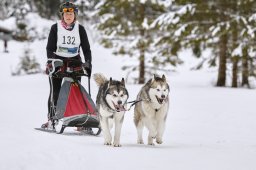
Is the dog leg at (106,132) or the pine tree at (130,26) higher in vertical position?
the pine tree at (130,26)

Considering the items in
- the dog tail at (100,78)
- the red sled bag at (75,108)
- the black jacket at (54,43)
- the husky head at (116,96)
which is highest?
the black jacket at (54,43)

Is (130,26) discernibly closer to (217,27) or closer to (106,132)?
(217,27)

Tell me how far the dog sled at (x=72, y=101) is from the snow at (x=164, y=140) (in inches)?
10.4

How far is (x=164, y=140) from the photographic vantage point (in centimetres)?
865

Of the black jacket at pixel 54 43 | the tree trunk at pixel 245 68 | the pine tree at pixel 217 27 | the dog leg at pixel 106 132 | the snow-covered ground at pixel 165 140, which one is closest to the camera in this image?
the snow-covered ground at pixel 165 140

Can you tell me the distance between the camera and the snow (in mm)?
5152

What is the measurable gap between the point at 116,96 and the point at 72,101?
134 cm

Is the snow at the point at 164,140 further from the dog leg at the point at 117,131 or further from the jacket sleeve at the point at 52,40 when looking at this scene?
the jacket sleeve at the point at 52,40

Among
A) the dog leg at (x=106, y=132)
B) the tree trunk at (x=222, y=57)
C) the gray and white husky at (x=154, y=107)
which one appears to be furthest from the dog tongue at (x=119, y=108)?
the tree trunk at (x=222, y=57)

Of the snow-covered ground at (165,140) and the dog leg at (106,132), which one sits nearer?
the snow-covered ground at (165,140)

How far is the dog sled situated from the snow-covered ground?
0.27 meters

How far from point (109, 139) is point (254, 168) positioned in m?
2.29

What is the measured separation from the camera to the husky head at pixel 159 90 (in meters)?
7.18

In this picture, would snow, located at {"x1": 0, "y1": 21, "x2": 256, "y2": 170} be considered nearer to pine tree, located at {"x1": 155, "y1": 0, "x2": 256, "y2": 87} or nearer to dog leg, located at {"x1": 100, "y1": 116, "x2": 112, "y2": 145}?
dog leg, located at {"x1": 100, "y1": 116, "x2": 112, "y2": 145}
